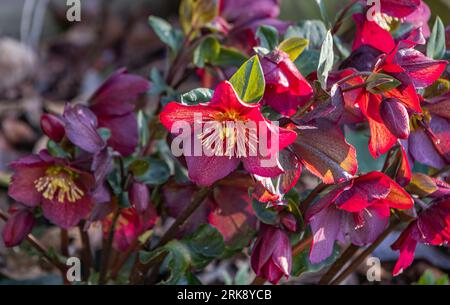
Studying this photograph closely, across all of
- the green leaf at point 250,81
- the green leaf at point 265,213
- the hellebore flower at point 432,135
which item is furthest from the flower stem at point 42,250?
the hellebore flower at point 432,135

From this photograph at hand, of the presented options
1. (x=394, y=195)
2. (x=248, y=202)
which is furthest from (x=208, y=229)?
(x=394, y=195)

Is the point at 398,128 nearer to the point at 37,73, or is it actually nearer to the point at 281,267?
the point at 281,267

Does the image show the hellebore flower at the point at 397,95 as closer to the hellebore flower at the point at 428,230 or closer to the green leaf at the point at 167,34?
the hellebore flower at the point at 428,230

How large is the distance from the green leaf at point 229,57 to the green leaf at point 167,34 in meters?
0.09

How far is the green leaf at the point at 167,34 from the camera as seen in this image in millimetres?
1260

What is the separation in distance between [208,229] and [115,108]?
249 millimetres

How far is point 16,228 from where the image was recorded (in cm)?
112

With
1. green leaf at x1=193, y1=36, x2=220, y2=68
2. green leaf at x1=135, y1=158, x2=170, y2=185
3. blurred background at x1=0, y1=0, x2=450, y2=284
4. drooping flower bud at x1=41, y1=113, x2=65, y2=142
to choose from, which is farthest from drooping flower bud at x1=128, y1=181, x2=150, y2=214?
blurred background at x1=0, y1=0, x2=450, y2=284

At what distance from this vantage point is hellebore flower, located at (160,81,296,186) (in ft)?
2.85

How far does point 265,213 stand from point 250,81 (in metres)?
0.23

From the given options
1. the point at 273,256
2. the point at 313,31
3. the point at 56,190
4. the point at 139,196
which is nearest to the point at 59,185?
the point at 56,190

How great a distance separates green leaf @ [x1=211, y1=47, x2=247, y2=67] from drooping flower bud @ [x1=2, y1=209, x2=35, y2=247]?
385 millimetres

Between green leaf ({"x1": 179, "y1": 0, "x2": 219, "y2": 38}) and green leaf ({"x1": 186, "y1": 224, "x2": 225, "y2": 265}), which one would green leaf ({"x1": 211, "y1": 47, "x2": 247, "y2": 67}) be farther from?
green leaf ({"x1": 186, "y1": 224, "x2": 225, "y2": 265})
